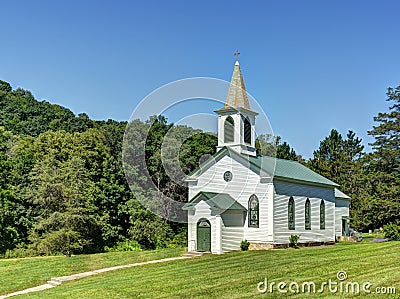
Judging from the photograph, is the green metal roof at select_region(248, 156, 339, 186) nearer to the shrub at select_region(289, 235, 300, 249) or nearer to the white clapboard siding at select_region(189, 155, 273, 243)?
the white clapboard siding at select_region(189, 155, 273, 243)

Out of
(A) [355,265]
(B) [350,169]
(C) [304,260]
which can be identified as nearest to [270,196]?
(C) [304,260]

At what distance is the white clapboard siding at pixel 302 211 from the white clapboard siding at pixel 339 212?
393 cm

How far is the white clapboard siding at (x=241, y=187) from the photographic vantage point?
95.8 feet

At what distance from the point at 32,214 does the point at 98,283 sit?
21639 millimetres

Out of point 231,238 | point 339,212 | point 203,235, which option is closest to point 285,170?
point 231,238

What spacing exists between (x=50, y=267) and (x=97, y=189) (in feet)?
48.5

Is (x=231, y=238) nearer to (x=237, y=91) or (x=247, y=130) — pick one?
(x=247, y=130)

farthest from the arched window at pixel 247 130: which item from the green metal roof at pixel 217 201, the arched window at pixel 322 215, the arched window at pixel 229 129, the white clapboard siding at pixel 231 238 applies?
the arched window at pixel 322 215

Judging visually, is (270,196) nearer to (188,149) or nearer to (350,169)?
(188,149)

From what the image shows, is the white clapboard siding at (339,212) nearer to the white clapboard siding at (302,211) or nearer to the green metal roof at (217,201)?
the white clapboard siding at (302,211)

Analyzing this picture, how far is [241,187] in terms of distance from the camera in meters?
30.1

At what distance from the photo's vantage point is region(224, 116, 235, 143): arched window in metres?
31.8

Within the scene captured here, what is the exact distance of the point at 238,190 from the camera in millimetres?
30125

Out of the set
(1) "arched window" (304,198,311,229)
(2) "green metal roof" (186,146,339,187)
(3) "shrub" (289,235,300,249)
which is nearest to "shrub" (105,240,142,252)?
(2) "green metal roof" (186,146,339,187)
